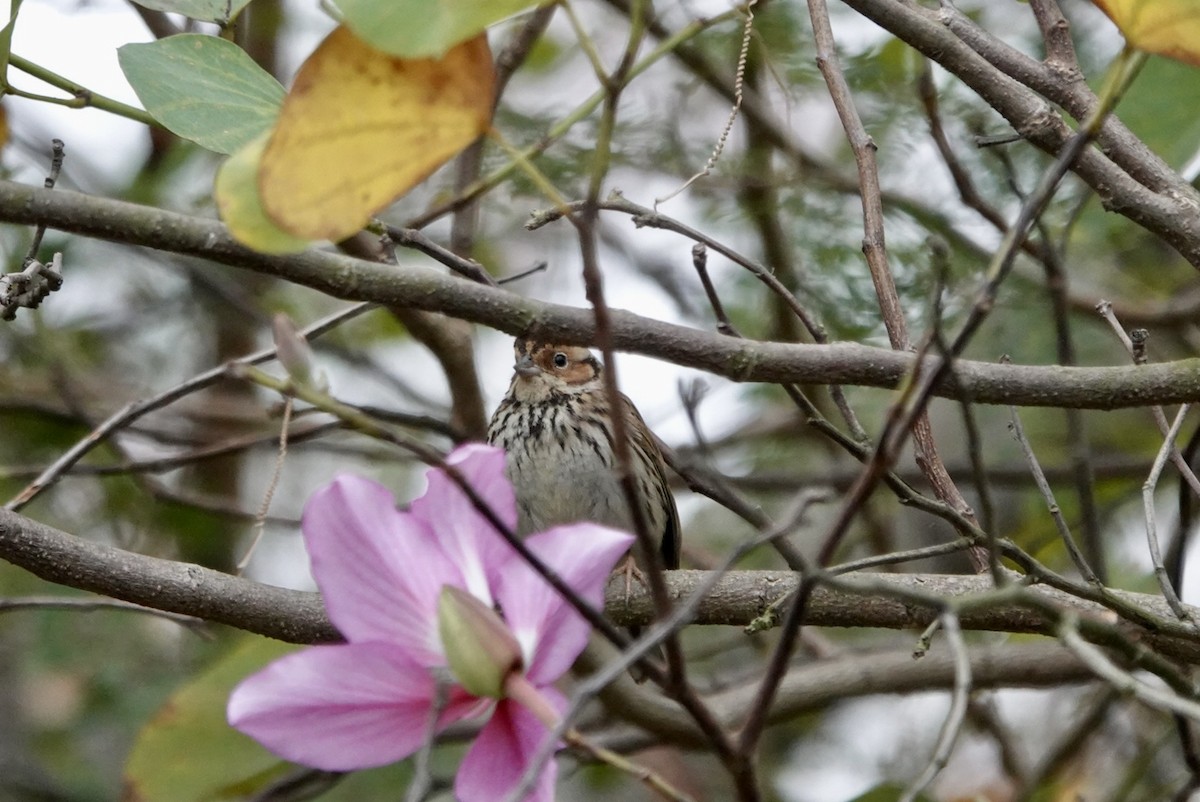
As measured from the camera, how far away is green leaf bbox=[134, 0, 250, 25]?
5.54 ft

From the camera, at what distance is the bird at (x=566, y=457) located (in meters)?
3.40

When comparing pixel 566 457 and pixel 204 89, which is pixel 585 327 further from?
pixel 566 457

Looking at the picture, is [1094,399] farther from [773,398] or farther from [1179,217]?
[773,398]

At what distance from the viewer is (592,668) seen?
2.65m

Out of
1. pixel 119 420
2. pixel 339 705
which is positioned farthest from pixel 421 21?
pixel 119 420

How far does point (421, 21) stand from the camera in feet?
3.25

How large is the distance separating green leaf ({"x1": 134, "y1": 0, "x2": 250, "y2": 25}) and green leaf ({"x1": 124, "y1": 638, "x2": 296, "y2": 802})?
113 centimetres

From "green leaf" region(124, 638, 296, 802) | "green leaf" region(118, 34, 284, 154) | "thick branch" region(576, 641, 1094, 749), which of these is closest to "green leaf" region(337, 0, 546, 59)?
"green leaf" region(118, 34, 284, 154)

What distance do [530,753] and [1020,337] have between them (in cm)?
289

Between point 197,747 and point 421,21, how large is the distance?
68.7 inches

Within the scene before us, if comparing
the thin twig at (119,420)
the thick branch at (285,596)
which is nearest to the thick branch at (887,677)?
the thick branch at (285,596)

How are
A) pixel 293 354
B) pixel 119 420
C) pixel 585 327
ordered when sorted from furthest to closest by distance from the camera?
1. pixel 119 420
2. pixel 585 327
3. pixel 293 354

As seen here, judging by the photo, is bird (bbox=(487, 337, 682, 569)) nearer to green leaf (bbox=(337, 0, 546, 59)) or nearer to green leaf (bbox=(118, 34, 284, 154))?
green leaf (bbox=(118, 34, 284, 154))

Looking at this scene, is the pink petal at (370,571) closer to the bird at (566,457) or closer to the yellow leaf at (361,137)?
the yellow leaf at (361,137)
